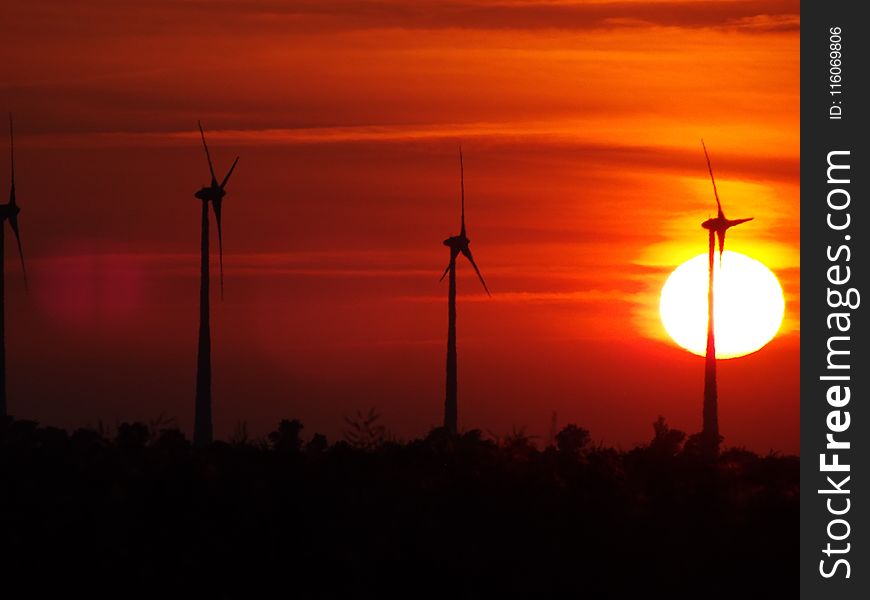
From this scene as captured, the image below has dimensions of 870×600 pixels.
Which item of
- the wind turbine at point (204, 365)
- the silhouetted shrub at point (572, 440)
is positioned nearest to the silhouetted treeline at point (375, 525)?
the silhouetted shrub at point (572, 440)

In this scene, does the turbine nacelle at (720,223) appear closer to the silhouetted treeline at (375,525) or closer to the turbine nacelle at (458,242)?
the turbine nacelle at (458,242)

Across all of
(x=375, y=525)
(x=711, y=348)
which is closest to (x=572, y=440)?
(x=375, y=525)

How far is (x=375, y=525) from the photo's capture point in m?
60.8

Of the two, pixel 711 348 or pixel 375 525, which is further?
pixel 711 348

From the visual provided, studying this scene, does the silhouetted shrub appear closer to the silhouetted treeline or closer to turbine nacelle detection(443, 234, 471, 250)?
the silhouetted treeline

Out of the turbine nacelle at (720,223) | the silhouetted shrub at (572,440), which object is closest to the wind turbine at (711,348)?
the turbine nacelle at (720,223)

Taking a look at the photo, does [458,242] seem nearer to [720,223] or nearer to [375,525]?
[720,223]

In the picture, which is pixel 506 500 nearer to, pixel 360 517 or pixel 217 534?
pixel 360 517

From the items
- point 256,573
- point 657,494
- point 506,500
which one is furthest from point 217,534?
point 657,494

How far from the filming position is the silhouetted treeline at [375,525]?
59.1 metres

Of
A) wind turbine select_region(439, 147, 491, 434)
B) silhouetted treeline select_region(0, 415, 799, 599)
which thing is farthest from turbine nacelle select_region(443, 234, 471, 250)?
silhouetted treeline select_region(0, 415, 799, 599)

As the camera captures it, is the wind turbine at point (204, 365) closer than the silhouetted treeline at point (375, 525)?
No

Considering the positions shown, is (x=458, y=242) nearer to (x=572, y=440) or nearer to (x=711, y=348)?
(x=711, y=348)

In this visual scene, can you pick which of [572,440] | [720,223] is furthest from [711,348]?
[572,440]
